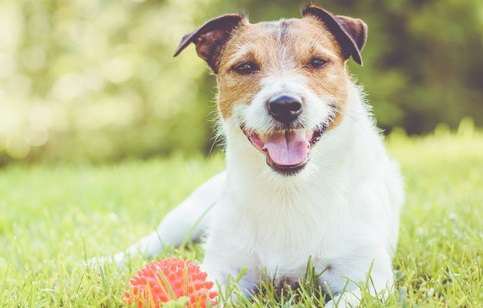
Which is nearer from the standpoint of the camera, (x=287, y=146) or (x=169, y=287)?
(x=169, y=287)

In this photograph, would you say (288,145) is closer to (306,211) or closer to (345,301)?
(306,211)

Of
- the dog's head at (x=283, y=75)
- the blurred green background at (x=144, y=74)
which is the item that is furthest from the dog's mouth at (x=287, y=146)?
the blurred green background at (x=144, y=74)

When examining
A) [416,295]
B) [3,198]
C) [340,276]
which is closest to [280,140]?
[340,276]

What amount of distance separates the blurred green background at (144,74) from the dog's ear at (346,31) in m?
7.62

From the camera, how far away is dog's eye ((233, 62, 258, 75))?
332cm

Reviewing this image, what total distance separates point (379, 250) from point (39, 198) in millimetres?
3836

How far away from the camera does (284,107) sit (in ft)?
9.87

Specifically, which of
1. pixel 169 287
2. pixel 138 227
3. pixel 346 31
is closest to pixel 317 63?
pixel 346 31

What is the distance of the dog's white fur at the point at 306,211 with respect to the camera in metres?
3.11

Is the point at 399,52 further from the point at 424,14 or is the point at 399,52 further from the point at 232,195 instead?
the point at 232,195

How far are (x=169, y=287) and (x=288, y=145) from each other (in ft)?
3.01

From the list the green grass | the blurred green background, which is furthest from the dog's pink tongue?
the blurred green background

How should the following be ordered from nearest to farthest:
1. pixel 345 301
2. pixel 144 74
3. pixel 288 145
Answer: pixel 345 301 < pixel 288 145 < pixel 144 74

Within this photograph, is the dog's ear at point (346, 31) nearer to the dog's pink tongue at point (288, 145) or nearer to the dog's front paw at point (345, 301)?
the dog's pink tongue at point (288, 145)
